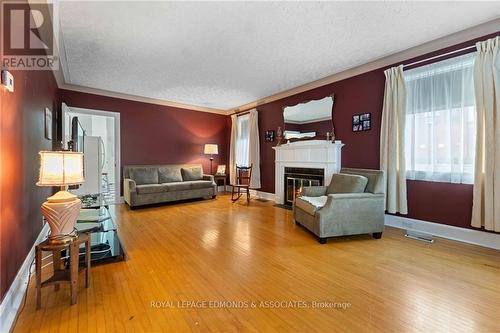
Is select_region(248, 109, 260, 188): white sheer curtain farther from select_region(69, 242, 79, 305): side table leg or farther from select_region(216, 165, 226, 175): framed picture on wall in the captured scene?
select_region(69, 242, 79, 305): side table leg

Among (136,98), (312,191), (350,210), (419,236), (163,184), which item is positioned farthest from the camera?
(136,98)

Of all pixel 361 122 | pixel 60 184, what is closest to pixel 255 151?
pixel 361 122

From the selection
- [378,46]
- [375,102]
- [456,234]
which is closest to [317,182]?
[375,102]

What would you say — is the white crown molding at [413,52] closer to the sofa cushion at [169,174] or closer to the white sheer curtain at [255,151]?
the white sheer curtain at [255,151]

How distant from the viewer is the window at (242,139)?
22.0 feet

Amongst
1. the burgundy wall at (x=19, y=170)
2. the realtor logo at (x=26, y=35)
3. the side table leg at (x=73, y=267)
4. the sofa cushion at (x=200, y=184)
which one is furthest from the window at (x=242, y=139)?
the side table leg at (x=73, y=267)

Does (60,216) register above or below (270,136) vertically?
below

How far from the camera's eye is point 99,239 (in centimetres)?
289

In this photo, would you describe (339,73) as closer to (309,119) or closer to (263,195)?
(309,119)

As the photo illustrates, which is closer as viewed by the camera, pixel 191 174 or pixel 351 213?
pixel 351 213

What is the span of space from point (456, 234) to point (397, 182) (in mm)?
917

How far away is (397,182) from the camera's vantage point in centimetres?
353

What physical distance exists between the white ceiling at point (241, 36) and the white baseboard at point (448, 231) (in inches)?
97.3

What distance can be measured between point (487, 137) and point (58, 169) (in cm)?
422
